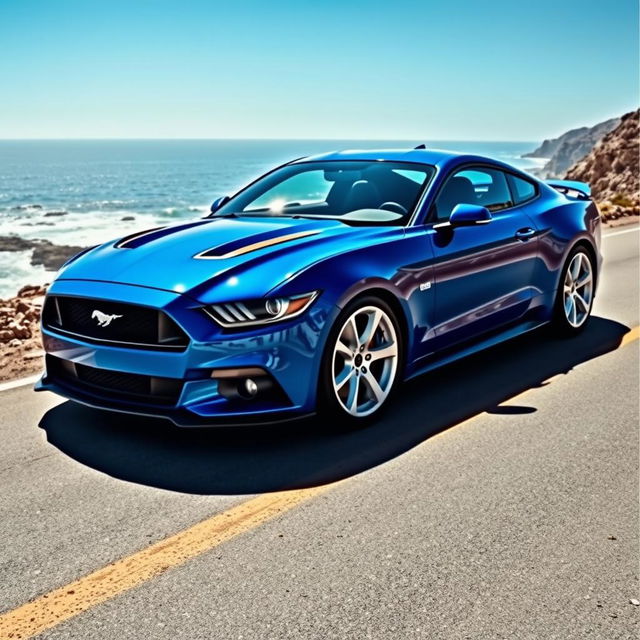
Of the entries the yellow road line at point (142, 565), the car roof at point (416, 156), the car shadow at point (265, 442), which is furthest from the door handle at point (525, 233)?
the yellow road line at point (142, 565)

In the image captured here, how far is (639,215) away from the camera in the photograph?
18641mm

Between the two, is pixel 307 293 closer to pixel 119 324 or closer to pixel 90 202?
pixel 119 324

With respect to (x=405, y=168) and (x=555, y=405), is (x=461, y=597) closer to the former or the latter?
(x=555, y=405)

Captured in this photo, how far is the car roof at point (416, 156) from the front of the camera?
575cm

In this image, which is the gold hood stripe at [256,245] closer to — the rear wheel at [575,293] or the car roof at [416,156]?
the car roof at [416,156]

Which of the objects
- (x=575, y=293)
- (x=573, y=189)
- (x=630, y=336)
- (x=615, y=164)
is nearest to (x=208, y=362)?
(x=575, y=293)

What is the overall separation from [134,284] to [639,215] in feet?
53.8

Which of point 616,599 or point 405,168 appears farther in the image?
point 405,168

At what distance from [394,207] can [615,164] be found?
39.4 metres

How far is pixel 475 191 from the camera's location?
234 inches

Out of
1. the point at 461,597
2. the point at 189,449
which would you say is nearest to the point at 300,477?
the point at 189,449

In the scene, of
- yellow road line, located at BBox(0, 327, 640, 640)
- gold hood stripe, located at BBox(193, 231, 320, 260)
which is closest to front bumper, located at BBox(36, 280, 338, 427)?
gold hood stripe, located at BBox(193, 231, 320, 260)

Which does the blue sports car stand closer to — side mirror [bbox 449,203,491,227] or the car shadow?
side mirror [bbox 449,203,491,227]

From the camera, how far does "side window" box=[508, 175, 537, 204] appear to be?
6.38m
